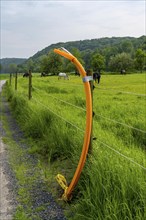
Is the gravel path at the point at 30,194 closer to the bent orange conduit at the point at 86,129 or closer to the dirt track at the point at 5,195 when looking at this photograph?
the dirt track at the point at 5,195

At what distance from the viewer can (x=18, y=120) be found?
9461mm

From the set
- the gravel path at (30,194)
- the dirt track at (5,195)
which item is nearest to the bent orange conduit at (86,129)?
the gravel path at (30,194)

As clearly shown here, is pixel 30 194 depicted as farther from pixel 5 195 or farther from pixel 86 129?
pixel 86 129

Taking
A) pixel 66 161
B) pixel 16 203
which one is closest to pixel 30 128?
pixel 66 161

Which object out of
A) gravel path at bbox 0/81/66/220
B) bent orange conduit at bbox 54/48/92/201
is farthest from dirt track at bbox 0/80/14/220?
bent orange conduit at bbox 54/48/92/201

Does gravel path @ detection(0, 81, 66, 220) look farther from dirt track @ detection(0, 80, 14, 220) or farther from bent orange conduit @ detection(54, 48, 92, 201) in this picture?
bent orange conduit @ detection(54, 48, 92, 201)

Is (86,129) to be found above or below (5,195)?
above

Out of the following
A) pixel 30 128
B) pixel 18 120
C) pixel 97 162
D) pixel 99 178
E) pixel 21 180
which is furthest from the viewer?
pixel 18 120

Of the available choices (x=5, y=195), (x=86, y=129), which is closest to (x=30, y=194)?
(x=5, y=195)

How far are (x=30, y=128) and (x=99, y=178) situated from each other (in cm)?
434

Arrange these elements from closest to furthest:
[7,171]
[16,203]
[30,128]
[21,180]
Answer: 1. [16,203]
2. [21,180]
3. [7,171]
4. [30,128]

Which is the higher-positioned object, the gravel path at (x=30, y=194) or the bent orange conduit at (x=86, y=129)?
the bent orange conduit at (x=86, y=129)

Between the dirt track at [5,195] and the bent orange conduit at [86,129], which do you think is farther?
the dirt track at [5,195]

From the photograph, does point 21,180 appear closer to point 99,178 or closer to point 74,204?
point 74,204
